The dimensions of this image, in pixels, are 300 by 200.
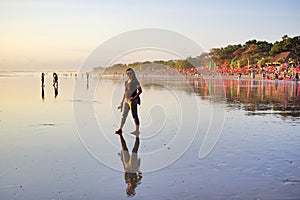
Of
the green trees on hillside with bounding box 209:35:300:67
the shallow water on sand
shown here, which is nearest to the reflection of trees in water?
the shallow water on sand

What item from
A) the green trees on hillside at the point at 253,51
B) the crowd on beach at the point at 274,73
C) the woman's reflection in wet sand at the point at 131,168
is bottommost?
the woman's reflection in wet sand at the point at 131,168

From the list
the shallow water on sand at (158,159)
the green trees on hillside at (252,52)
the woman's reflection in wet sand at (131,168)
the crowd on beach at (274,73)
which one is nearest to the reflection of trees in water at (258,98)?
the shallow water on sand at (158,159)

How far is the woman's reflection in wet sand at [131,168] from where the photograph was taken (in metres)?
4.97

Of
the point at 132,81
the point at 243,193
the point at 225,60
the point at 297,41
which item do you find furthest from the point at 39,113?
the point at 225,60

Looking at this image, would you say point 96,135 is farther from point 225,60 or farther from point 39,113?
point 225,60

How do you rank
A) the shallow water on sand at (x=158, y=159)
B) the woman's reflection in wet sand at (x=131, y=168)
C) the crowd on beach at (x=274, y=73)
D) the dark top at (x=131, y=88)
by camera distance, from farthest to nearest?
the crowd on beach at (x=274, y=73) < the dark top at (x=131, y=88) < the woman's reflection in wet sand at (x=131, y=168) < the shallow water on sand at (x=158, y=159)

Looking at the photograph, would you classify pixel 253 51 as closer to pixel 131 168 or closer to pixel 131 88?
pixel 131 88

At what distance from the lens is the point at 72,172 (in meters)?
5.59

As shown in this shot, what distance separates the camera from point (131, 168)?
19.4 feet

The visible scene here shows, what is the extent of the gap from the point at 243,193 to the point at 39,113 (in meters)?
10.2

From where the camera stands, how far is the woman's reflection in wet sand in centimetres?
497

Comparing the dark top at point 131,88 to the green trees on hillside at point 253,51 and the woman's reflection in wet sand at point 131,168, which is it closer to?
the woman's reflection in wet sand at point 131,168

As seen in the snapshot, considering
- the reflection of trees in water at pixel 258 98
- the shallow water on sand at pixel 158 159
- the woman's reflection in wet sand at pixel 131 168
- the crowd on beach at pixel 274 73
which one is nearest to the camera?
the shallow water on sand at pixel 158 159

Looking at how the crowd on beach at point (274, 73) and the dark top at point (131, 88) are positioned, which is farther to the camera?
the crowd on beach at point (274, 73)
